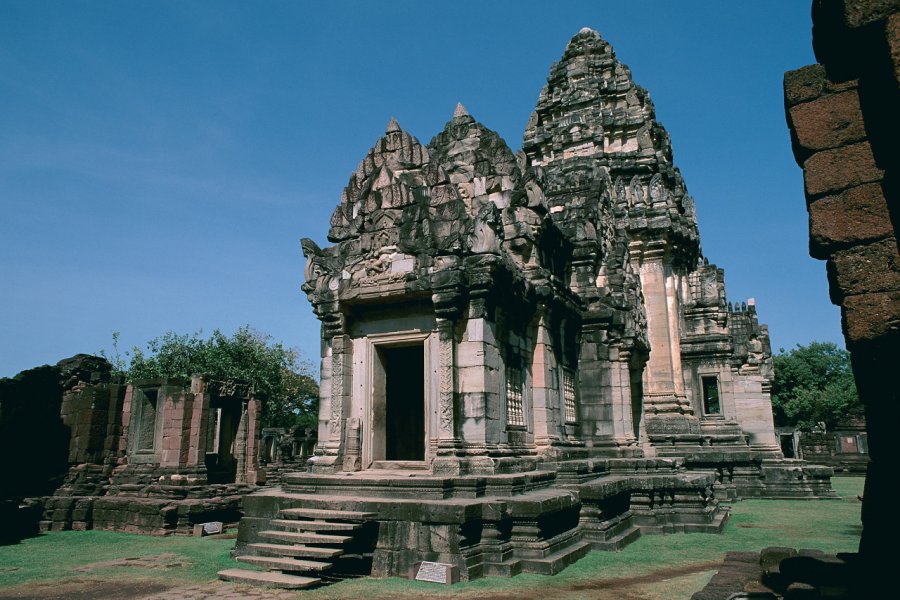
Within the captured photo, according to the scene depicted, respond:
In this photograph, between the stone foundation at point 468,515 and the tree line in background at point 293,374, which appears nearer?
the stone foundation at point 468,515

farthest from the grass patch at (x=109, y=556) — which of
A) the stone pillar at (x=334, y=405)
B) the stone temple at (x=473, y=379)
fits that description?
the stone pillar at (x=334, y=405)

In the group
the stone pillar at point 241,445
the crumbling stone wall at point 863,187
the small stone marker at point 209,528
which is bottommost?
the small stone marker at point 209,528

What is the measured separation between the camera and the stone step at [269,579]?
22.4 feet

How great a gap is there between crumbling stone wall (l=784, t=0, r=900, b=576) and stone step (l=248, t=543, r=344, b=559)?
5.33m

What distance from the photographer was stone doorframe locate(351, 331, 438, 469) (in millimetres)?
9109

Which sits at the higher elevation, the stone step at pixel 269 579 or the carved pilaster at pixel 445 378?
the carved pilaster at pixel 445 378

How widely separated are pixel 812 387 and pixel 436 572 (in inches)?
2191

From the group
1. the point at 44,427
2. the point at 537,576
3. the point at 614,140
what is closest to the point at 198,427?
the point at 44,427

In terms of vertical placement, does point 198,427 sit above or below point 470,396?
below

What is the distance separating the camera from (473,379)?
8.61 metres

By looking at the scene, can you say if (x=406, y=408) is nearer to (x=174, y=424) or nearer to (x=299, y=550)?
(x=299, y=550)

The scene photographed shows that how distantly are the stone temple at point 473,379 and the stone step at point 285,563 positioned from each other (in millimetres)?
31

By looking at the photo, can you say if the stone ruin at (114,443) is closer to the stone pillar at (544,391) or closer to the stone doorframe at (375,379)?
the stone doorframe at (375,379)

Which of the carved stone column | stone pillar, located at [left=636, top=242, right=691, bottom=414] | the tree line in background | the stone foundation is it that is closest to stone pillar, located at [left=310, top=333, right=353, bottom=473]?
the stone foundation
